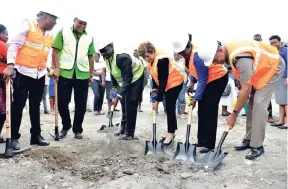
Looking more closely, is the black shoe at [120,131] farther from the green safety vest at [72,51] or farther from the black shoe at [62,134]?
the green safety vest at [72,51]

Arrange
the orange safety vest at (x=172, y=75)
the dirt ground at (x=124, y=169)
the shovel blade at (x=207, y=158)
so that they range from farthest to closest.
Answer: the orange safety vest at (x=172, y=75)
the shovel blade at (x=207, y=158)
the dirt ground at (x=124, y=169)

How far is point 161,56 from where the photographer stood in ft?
16.4

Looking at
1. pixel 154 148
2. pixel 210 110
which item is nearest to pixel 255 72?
pixel 210 110

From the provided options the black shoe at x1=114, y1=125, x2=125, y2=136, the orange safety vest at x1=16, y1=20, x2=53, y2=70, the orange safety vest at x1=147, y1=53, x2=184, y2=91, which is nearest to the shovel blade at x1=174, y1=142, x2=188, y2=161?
the orange safety vest at x1=147, y1=53, x2=184, y2=91

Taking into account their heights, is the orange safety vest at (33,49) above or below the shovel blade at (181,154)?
above

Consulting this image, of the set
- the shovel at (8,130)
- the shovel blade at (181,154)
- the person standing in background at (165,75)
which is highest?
the person standing in background at (165,75)

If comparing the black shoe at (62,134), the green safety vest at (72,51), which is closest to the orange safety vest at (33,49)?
the green safety vest at (72,51)

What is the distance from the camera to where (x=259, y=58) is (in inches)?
167

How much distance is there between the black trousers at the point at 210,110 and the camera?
4.77 m

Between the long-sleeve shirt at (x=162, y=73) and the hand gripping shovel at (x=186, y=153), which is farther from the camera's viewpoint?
the long-sleeve shirt at (x=162, y=73)

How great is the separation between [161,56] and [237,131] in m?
2.61

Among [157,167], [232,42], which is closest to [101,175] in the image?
[157,167]

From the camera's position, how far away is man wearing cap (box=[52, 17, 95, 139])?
207 inches

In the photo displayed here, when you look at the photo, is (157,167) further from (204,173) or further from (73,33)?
(73,33)
